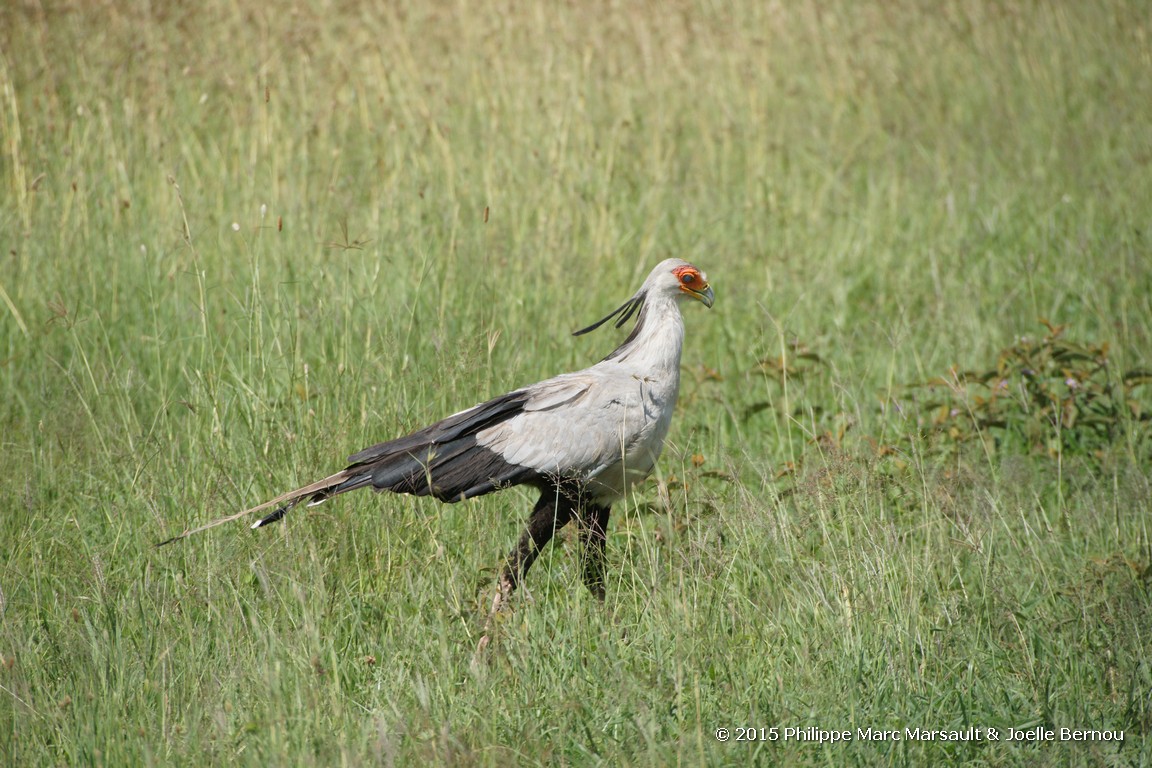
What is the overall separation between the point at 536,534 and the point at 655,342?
0.83 meters

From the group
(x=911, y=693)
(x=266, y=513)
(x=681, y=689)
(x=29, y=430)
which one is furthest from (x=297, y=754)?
(x=29, y=430)

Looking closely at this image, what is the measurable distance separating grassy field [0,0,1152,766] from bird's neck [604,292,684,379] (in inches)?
15.8

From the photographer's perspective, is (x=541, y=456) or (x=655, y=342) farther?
(x=655, y=342)

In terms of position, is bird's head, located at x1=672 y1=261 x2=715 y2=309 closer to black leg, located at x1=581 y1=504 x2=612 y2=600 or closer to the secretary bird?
the secretary bird

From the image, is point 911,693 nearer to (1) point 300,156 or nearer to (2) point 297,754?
(2) point 297,754

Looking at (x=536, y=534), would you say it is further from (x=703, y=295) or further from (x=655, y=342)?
(x=703, y=295)

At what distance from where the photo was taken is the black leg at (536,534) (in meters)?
3.55

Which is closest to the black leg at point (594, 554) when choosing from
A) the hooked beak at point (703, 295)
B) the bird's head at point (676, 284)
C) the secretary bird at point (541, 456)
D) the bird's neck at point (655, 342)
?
the secretary bird at point (541, 456)

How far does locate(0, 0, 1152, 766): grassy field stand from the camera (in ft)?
9.61

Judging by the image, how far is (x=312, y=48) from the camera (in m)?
6.90

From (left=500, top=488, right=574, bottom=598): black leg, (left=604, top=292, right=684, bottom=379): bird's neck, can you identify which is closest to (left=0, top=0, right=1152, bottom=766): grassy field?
(left=500, top=488, right=574, bottom=598): black leg

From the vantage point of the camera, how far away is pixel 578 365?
511 cm
